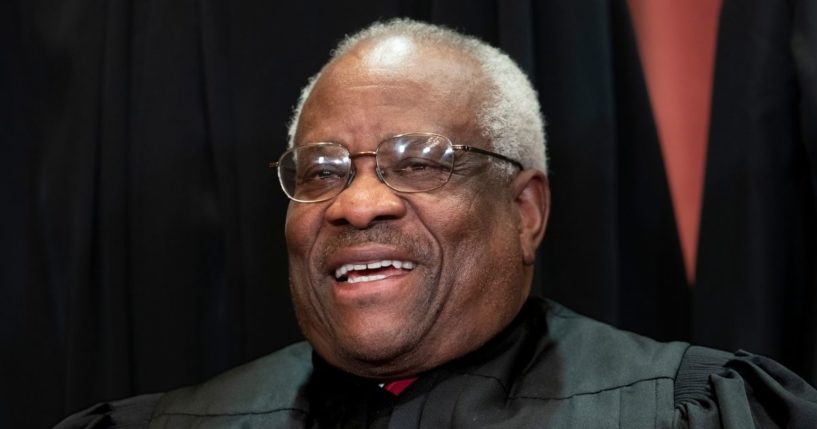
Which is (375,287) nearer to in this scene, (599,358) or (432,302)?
(432,302)

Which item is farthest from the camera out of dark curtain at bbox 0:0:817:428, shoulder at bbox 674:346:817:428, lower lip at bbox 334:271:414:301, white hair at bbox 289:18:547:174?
dark curtain at bbox 0:0:817:428

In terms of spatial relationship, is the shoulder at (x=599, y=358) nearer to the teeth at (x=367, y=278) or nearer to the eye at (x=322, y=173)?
the teeth at (x=367, y=278)

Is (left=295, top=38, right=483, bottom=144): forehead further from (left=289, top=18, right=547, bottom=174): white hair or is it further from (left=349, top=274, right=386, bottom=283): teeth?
(left=349, top=274, right=386, bottom=283): teeth

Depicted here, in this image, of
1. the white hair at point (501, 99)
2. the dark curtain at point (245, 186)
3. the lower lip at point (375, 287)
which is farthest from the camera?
the dark curtain at point (245, 186)

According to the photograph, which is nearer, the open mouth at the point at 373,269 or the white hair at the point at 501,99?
the open mouth at the point at 373,269

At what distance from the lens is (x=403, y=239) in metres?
1.49

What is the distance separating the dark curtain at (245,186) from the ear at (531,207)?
0.27 meters

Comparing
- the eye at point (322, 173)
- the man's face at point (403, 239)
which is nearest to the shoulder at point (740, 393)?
the man's face at point (403, 239)

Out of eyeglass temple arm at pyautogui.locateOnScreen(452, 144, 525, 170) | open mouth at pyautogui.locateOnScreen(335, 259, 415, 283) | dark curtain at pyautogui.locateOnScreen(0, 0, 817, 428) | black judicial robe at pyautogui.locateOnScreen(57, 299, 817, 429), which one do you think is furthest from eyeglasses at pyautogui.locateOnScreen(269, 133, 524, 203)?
dark curtain at pyautogui.locateOnScreen(0, 0, 817, 428)

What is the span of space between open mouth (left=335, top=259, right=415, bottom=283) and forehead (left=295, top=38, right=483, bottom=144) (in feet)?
0.62

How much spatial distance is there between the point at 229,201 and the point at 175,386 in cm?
39

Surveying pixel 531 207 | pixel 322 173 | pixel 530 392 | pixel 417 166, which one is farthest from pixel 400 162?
pixel 530 392

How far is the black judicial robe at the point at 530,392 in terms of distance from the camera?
1.38 meters

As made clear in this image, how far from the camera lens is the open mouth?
150 centimetres
